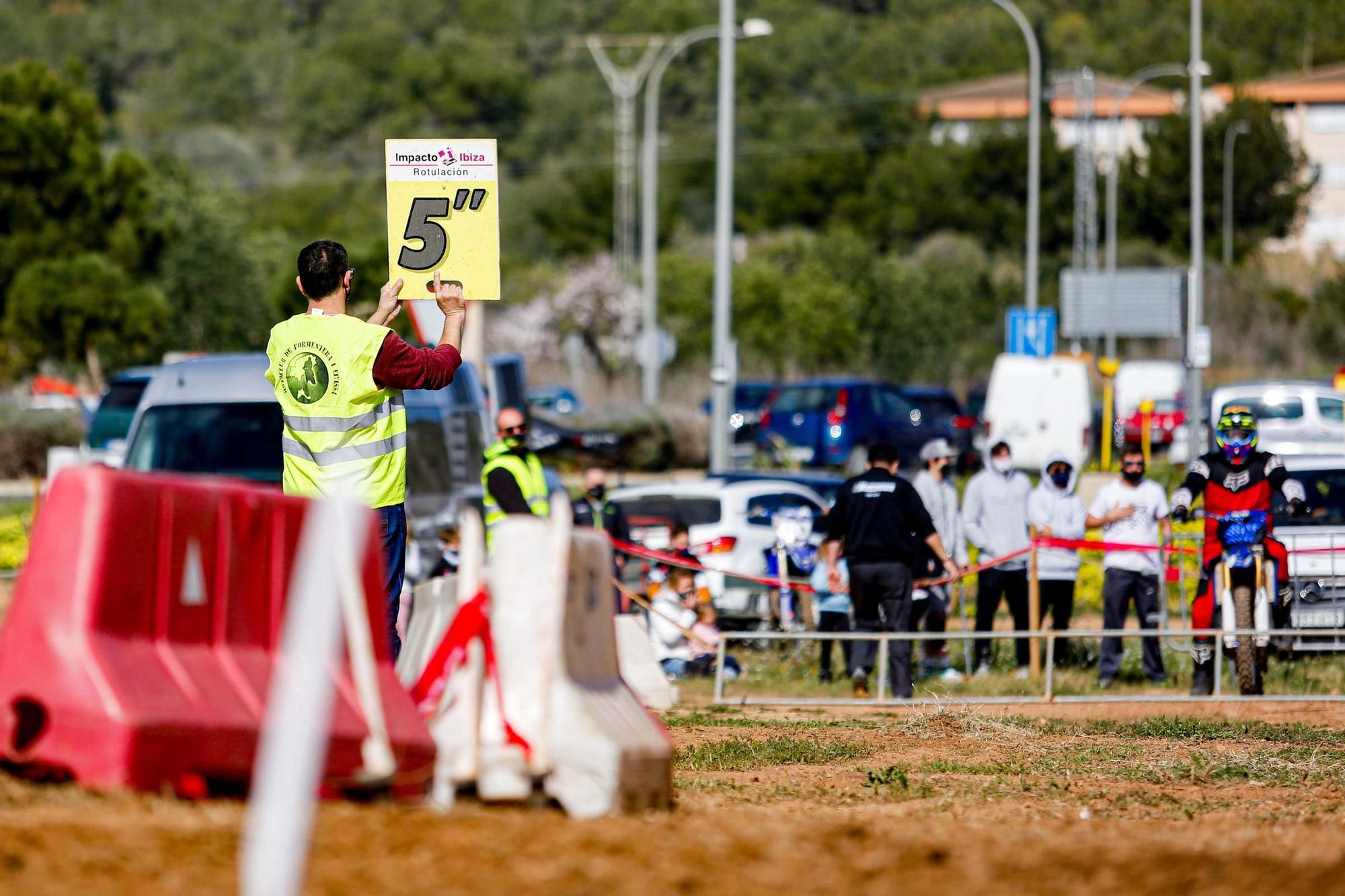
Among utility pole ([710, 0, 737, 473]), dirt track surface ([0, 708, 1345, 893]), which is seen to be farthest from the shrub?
dirt track surface ([0, 708, 1345, 893])

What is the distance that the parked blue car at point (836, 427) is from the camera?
34.7m

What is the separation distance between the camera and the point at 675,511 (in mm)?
20031

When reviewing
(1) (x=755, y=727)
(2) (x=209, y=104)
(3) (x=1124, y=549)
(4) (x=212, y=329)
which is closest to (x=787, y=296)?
(4) (x=212, y=329)

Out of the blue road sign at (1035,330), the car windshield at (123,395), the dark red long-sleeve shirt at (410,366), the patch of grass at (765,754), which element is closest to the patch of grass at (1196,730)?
the patch of grass at (765,754)

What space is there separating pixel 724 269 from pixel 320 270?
752 inches

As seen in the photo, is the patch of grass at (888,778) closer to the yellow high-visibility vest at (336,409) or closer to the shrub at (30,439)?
the yellow high-visibility vest at (336,409)

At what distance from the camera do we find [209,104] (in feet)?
425

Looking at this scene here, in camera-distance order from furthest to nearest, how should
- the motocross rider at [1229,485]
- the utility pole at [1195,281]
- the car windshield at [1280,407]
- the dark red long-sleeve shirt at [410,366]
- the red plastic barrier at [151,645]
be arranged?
the car windshield at [1280,407]
the utility pole at [1195,281]
the motocross rider at [1229,485]
the dark red long-sleeve shirt at [410,366]
the red plastic barrier at [151,645]

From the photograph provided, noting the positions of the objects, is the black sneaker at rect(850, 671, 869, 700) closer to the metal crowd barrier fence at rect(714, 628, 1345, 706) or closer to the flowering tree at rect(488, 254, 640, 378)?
the metal crowd barrier fence at rect(714, 628, 1345, 706)

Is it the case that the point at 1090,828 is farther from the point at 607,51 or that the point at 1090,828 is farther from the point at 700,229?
the point at 607,51

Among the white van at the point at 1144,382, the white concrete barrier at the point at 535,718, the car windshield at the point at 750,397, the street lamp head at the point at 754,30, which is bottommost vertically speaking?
the white concrete barrier at the point at 535,718

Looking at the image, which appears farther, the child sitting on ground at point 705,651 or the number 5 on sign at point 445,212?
the child sitting on ground at point 705,651

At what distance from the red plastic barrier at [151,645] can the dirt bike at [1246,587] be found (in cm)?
883

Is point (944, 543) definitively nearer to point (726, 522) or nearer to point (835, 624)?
point (835, 624)
